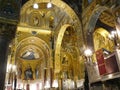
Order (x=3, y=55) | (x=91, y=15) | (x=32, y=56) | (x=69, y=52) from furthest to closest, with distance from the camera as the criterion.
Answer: (x=32, y=56) < (x=69, y=52) < (x=91, y=15) < (x=3, y=55)

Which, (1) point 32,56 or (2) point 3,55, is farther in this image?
(1) point 32,56

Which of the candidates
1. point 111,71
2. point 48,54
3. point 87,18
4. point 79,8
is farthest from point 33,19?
point 111,71

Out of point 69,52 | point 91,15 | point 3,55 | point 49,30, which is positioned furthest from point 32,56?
point 3,55

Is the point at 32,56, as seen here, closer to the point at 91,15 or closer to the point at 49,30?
the point at 49,30

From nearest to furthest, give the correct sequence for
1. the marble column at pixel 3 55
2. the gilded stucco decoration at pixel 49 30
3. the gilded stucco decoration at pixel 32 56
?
the marble column at pixel 3 55
the gilded stucco decoration at pixel 49 30
the gilded stucco decoration at pixel 32 56

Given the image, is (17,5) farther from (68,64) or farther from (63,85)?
(68,64)

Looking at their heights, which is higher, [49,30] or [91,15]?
[49,30]

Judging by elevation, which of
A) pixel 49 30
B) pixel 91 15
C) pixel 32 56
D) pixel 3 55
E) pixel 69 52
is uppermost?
pixel 49 30

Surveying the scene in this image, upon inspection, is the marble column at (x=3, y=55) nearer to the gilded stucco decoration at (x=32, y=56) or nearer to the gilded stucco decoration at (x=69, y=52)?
the gilded stucco decoration at (x=32, y=56)

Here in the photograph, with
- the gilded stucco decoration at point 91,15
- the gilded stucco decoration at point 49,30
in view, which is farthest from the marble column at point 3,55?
the gilded stucco decoration at point 49,30

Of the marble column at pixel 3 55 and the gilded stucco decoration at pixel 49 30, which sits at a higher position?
the gilded stucco decoration at pixel 49 30

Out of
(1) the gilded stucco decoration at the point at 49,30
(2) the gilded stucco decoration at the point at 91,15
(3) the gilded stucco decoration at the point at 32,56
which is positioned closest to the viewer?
(2) the gilded stucco decoration at the point at 91,15

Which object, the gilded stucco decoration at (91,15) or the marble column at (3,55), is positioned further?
the gilded stucco decoration at (91,15)

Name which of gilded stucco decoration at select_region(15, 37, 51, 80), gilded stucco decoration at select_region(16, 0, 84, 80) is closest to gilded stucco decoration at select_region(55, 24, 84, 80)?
gilded stucco decoration at select_region(16, 0, 84, 80)
